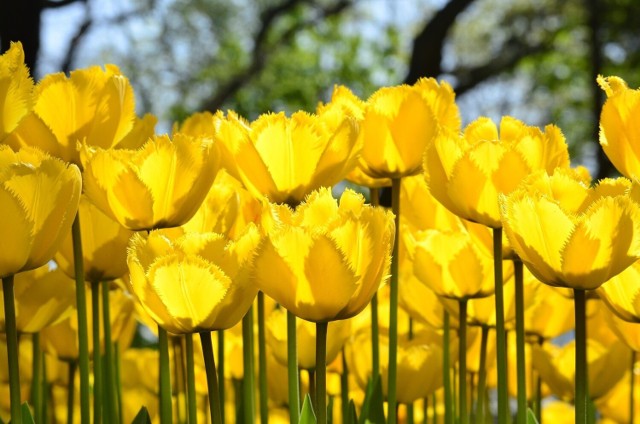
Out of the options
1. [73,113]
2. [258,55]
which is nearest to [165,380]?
[73,113]

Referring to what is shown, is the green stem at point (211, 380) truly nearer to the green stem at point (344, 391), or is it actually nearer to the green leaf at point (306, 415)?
the green leaf at point (306, 415)

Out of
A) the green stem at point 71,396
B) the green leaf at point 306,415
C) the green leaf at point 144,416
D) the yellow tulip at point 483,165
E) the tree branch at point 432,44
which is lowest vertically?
the green stem at point 71,396

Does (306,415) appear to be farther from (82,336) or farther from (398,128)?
(398,128)

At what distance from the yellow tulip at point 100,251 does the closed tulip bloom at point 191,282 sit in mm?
313

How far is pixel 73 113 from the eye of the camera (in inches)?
38.6

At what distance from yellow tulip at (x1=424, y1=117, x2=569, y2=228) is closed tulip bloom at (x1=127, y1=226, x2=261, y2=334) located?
0.23m

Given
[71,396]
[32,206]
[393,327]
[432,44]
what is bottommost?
[71,396]

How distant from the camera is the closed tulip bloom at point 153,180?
86 cm

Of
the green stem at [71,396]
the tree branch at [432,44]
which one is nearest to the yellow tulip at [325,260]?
the green stem at [71,396]

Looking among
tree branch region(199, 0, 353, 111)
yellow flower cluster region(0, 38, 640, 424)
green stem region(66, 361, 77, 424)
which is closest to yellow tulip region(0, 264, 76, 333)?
yellow flower cluster region(0, 38, 640, 424)

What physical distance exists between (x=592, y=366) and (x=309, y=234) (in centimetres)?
79

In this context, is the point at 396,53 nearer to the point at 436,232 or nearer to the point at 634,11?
the point at 634,11

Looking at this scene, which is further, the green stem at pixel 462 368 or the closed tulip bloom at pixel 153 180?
the green stem at pixel 462 368

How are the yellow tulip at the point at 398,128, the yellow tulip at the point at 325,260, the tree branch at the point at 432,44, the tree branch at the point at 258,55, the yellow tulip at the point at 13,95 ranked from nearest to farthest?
the yellow tulip at the point at 325,260 → the yellow tulip at the point at 13,95 → the yellow tulip at the point at 398,128 → the tree branch at the point at 432,44 → the tree branch at the point at 258,55
